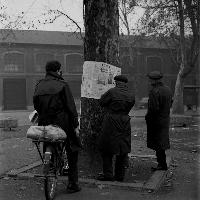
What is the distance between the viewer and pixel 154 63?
5116 cm

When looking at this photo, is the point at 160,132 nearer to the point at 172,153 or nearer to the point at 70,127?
the point at 70,127

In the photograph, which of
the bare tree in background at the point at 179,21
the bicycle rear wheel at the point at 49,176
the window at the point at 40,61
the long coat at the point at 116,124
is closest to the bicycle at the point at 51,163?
the bicycle rear wheel at the point at 49,176

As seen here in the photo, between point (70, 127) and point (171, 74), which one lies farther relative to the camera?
point (171, 74)

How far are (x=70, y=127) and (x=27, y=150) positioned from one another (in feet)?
15.9

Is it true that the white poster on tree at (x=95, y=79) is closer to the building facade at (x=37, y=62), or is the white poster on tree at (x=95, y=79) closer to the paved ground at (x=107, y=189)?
the paved ground at (x=107, y=189)

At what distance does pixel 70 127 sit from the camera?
565cm

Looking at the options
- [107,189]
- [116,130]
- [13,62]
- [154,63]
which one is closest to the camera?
[107,189]

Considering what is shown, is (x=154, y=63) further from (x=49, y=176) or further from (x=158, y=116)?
(x=49, y=176)

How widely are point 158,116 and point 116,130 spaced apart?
4.32 feet

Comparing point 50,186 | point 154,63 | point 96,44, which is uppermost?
point 154,63

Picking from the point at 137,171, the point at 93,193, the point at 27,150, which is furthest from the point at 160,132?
the point at 27,150

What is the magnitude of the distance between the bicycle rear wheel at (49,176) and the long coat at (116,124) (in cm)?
111

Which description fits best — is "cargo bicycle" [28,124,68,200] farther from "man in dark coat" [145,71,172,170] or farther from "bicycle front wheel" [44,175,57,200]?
"man in dark coat" [145,71,172,170]

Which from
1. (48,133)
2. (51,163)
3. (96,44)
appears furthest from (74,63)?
(48,133)
